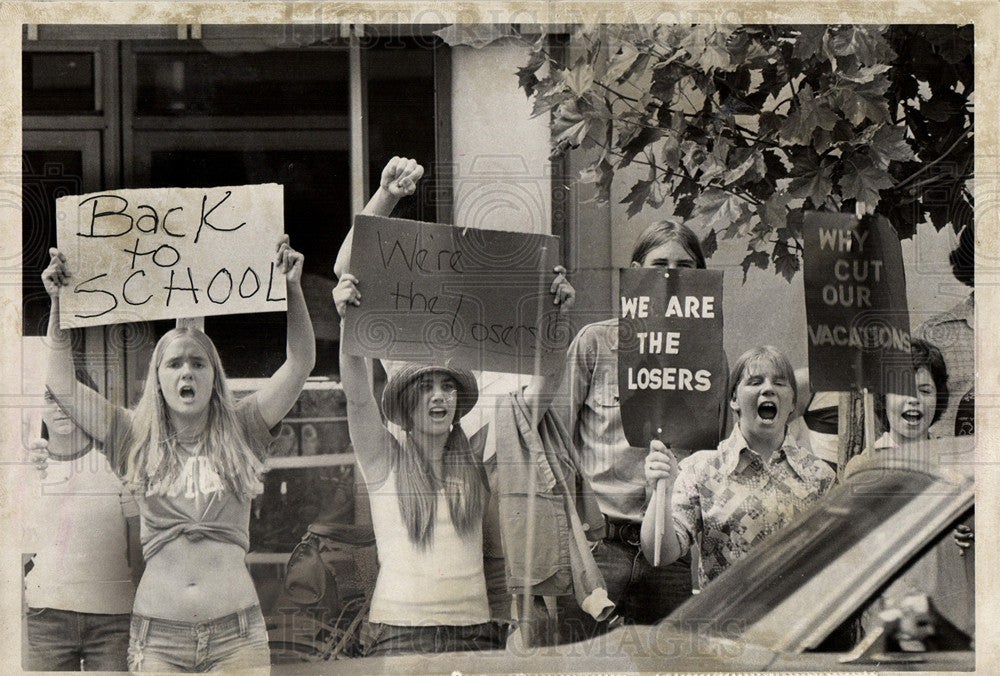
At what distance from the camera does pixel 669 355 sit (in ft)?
17.8

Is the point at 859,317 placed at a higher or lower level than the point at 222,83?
lower

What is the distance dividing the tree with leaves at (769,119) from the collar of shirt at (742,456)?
746 mm

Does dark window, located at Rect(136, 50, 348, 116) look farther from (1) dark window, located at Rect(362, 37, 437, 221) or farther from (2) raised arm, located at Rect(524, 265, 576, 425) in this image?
(2) raised arm, located at Rect(524, 265, 576, 425)

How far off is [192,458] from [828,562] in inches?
102

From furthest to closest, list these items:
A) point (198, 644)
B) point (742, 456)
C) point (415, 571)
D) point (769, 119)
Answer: point (742, 456), point (415, 571), point (198, 644), point (769, 119)

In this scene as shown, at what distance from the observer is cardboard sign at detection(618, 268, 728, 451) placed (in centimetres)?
541

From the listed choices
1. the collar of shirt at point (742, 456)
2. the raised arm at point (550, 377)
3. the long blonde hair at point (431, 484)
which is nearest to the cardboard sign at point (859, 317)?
the collar of shirt at point (742, 456)

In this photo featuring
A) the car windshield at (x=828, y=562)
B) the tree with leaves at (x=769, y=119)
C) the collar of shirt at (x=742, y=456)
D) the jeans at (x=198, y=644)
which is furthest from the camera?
the collar of shirt at (x=742, y=456)

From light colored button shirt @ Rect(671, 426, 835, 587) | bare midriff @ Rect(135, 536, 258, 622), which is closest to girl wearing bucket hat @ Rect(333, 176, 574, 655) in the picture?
bare midriff @ Rect(135, 536, 258, 622)

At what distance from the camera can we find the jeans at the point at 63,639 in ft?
17.4

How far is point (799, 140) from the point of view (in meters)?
4.82

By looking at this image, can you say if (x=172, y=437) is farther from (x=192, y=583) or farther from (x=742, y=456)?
(x=742, y=456)

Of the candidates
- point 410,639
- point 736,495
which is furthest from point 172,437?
point 736,495

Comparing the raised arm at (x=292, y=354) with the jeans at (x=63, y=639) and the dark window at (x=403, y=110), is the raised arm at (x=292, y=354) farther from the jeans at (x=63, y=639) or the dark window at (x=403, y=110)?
the jeans at (x=63, y=639)
